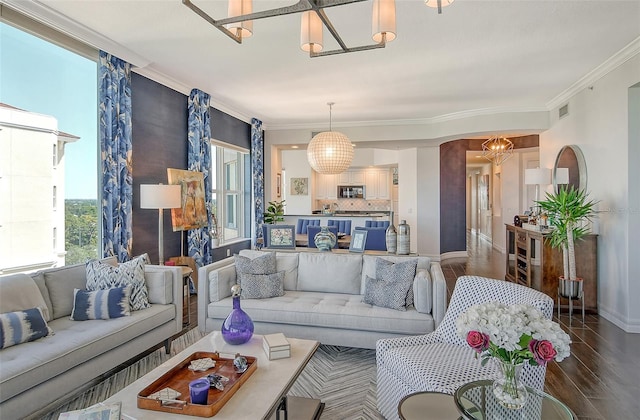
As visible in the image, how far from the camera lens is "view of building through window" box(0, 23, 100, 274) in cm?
322

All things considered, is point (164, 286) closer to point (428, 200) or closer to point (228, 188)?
point (228, 188)

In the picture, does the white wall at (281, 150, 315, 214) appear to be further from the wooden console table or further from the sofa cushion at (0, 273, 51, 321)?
the sofa cushion at (0, 273, 51, 321)

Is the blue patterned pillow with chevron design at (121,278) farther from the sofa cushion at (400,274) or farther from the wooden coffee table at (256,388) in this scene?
the sofa cushion at (400,274)

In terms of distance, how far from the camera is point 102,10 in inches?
125

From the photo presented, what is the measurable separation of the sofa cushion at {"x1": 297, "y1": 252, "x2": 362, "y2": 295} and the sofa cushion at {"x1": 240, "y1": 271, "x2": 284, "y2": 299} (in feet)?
1.08

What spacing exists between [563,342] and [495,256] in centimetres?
A: 833

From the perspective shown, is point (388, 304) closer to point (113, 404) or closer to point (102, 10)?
point (113, 404)

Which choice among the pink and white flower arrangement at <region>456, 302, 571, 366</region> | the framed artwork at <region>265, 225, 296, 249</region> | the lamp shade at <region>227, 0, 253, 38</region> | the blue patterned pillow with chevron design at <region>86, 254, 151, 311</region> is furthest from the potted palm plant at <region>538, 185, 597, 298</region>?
the blue patterned pillow with chevron design at <region>86, 254, 151, 311</region>

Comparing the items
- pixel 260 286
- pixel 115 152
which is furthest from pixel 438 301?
pixel 115 152

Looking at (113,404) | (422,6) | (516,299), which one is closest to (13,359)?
(113,404)

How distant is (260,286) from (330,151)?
2.61 meters

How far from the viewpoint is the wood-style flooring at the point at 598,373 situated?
100 inches

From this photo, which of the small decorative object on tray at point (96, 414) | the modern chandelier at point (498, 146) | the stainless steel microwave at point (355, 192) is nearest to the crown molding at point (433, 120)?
the modern chandelier at point (498, 146)

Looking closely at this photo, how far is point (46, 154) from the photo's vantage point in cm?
360
